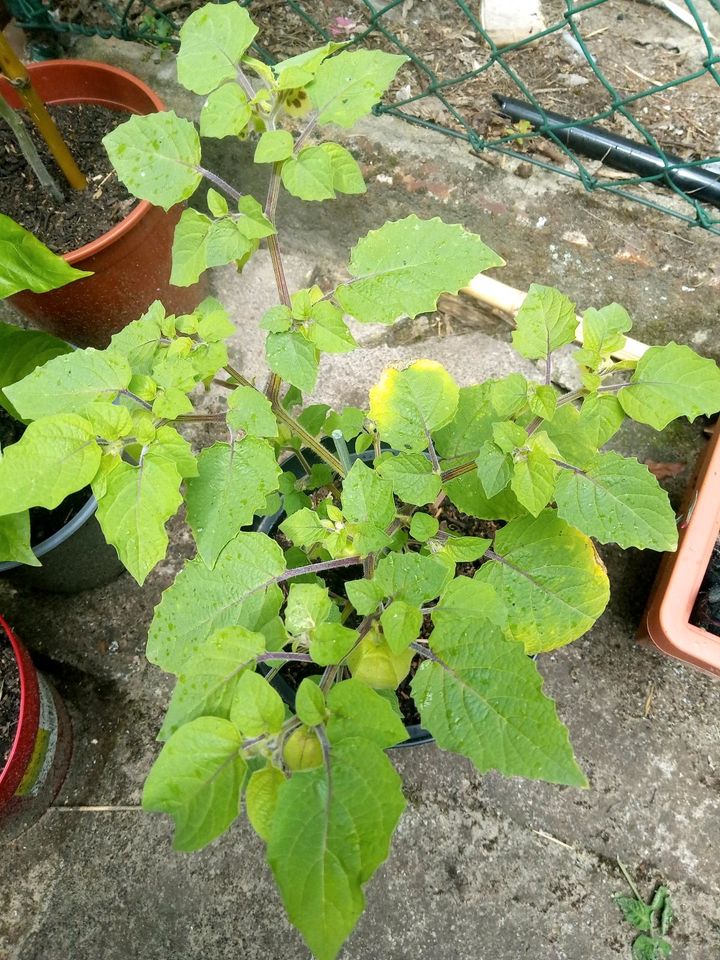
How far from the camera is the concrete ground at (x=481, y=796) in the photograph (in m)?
1.62

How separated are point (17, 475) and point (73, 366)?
0.58ft

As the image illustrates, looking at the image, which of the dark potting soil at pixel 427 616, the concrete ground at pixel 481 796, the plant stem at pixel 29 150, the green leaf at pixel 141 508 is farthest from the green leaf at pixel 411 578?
the plant stem at pixel 29 150

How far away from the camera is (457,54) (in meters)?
2.15

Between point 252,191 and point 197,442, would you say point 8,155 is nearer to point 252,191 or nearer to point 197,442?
point 252,191

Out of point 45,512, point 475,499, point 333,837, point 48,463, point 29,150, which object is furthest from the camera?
point 45,512

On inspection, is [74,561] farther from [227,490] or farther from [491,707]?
[491,707]

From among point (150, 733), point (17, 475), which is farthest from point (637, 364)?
point (150, 733)

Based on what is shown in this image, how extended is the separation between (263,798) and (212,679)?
18cm

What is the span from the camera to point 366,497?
40.9 inches


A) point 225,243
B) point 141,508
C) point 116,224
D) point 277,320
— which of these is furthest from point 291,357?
point 116,224

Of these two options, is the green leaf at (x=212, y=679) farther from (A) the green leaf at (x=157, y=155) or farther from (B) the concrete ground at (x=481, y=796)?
(B) the concrete ground at (x=481, y=796)

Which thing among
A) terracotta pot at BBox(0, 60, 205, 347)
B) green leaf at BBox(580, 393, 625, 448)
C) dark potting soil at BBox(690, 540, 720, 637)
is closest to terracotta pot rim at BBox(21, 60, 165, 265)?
terracotta pot at BBox(0, 60, 205, 347)

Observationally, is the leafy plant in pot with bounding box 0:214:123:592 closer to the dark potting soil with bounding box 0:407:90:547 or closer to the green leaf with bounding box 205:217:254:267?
the dark potting soil with bounding box 0:407:90:547

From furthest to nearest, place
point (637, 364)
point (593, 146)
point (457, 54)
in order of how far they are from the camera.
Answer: point (457, 54) → point (593, 146) → point (637, 364)
